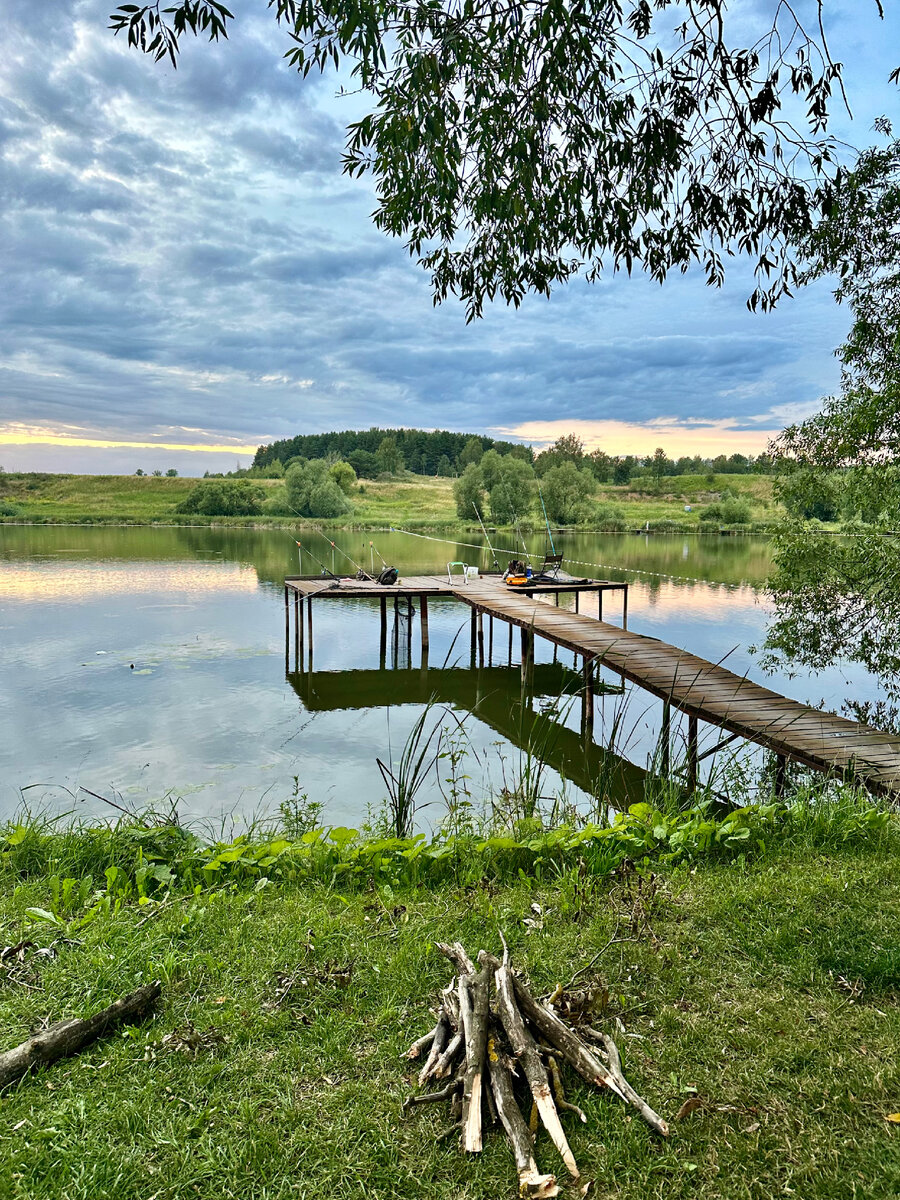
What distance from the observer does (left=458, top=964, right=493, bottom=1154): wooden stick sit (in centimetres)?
211

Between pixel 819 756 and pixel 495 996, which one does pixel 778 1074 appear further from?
pixel 819 756

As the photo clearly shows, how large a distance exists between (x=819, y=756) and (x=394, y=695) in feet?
26.1

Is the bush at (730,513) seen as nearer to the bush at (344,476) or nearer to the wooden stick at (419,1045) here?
the bush at (344,476)

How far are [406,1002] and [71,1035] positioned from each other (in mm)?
1151

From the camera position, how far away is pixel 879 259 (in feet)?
31.0

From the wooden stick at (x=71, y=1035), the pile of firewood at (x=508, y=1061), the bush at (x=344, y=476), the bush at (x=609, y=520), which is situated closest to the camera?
the pile of firewood at (x=508, y=1061)

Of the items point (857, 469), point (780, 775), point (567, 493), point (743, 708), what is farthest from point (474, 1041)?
point (567, 493)

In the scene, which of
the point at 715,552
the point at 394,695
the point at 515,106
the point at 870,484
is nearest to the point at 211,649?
the point at 394,695

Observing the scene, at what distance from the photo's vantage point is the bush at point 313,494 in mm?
62750

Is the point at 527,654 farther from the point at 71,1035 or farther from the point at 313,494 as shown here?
the point at 313,494

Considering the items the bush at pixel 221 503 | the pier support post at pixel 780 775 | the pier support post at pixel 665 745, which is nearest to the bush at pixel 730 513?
the bush at pixel 221 503

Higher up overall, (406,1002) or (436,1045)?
(436,1045)

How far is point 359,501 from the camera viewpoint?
3098 inches

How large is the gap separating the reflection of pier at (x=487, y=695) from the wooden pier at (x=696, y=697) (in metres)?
0.59
